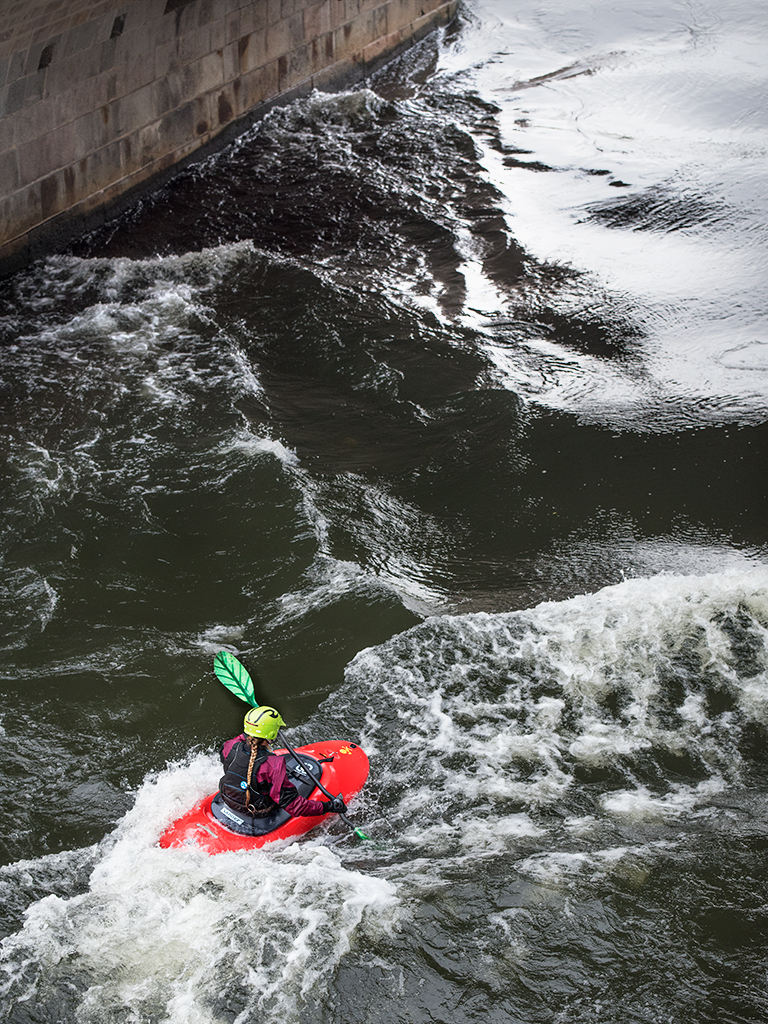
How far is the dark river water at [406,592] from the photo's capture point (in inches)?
167

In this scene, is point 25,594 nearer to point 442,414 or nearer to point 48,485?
point 48,485

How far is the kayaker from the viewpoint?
473cm

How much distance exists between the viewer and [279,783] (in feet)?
15.6

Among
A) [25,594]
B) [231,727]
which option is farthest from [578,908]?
[25,594]

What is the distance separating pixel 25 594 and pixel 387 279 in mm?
5782

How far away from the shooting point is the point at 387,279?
10.6m

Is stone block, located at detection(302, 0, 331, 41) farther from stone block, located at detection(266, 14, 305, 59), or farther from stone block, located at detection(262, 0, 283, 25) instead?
stone block, located at detection(262, 0, 283, 25)

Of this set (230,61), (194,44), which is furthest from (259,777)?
(230,61)

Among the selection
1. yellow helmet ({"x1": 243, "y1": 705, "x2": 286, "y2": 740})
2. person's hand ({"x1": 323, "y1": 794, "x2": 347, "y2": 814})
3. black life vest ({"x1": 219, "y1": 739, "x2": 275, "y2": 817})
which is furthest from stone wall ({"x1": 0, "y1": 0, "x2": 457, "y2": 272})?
person's hand ({"x1": 323, "y1": 794, "x2": 347, "y2": 814})

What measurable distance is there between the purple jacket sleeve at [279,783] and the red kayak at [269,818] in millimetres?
43

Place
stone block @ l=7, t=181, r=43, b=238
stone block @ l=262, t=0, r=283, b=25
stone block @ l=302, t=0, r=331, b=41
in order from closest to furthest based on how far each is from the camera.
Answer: stone block @ l=7, t=181, r=43, b=238
stone block @ l=262, t=0, r=283, b=25
stone block @ l=302, t=0, r=331, b=41

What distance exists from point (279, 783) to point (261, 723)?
32cm

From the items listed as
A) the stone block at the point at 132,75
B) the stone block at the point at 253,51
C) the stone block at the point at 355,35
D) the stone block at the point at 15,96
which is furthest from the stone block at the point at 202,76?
the stone block at the point at 355,35

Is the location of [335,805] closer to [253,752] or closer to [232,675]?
[253,752]
